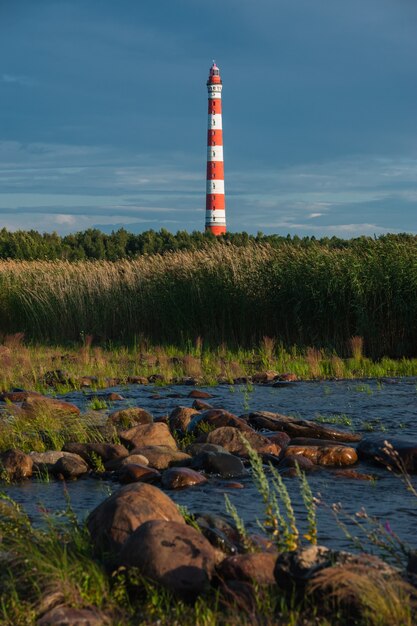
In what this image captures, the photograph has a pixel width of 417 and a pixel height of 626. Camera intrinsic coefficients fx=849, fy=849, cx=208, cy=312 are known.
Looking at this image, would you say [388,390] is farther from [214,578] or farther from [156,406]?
[214,578]

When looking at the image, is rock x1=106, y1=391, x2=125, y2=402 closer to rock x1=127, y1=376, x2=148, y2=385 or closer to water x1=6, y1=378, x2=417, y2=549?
water x1=6, y1=378, x2=417, y2=549

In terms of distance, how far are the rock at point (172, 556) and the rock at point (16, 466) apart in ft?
10.2

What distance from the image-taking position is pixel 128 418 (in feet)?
31.3

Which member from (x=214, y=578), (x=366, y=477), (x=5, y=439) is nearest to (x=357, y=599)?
(x=214, y=578)

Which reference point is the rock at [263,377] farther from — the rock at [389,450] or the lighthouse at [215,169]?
the lighthouse at [215,169]

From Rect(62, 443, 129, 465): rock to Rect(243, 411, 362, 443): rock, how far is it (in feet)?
6.78

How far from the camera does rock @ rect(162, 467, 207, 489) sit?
7.00 meters

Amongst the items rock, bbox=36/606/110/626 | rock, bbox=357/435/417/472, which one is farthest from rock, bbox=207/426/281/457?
rock, bbox=36/606/110/626

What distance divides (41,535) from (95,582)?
1.94 feet

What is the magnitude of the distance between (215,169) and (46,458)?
147ft

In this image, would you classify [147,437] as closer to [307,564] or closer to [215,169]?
[307,564]


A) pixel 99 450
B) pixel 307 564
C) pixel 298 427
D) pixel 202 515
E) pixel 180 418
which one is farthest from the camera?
pixel 180 418

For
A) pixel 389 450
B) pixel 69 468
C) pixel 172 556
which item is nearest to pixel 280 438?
pixel 389 450

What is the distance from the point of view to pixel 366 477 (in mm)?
7441
